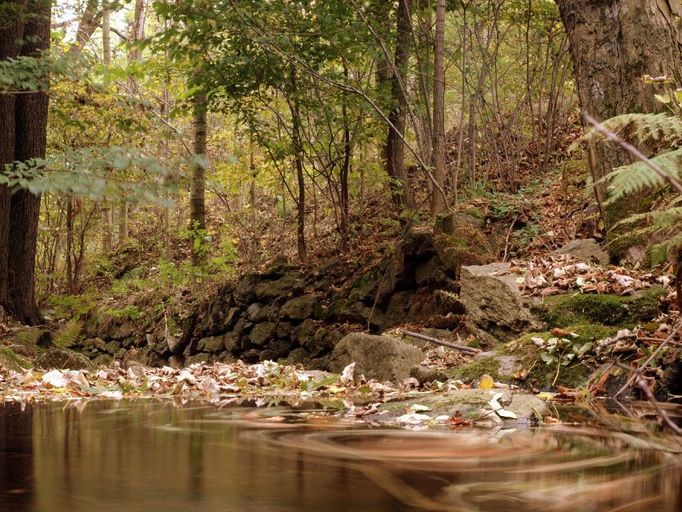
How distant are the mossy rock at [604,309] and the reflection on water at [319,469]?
235 cm

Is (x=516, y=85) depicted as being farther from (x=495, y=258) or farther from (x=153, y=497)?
(x=153, y=497)

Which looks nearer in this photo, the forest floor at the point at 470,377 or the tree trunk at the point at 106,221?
the forest floor at the point at 470,377

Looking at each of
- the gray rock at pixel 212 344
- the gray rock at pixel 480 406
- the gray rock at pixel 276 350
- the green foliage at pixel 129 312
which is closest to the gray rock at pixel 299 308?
the gray rock at pixel 276 350

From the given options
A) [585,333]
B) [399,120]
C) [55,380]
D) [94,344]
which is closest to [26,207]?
[94,344]

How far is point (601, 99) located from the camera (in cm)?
659

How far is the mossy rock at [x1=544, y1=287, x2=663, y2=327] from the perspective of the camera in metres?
4.88

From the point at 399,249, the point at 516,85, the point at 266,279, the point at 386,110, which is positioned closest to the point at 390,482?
the point at 399,249

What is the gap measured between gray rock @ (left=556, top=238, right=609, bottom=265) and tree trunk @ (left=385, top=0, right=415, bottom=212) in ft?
12.0

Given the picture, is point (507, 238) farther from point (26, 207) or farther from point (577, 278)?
point (26, 207)

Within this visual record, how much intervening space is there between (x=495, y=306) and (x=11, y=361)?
4946mm

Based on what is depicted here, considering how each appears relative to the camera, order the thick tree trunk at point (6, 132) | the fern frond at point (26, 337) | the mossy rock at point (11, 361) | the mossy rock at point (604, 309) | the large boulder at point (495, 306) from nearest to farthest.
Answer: the mossy rock at point (604, 309)
the large boulder at point (495, 306)
the mossy rock at point (11, 361)
the fern frond at point (26, 337)
the thick tree trunk at point (6, 132)

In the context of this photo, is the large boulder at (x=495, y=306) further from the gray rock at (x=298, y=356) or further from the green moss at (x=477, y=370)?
the gray rock at (x=298, y=356)

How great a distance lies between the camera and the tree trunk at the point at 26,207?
10695 millimetres

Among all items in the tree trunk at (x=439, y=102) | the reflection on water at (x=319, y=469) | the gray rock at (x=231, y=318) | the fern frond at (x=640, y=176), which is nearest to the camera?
the reflection on water at (x=319, y=469)
